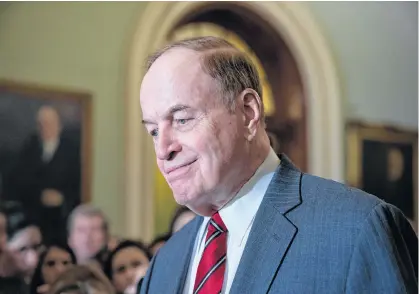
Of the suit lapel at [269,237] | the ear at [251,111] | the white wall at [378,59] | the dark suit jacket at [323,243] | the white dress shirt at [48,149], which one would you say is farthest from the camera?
the white wall at [378,59]

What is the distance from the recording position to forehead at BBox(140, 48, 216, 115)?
4.25 ft

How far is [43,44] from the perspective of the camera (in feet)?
7.81

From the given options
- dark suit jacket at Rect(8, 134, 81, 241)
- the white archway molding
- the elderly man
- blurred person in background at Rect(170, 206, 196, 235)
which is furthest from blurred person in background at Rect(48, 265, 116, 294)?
the elderly man

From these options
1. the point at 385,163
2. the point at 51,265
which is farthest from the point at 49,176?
the point at 385,163

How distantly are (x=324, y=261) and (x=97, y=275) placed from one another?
4.48ft

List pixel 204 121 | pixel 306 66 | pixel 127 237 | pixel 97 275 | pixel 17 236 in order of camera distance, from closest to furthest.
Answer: pixel 204 121, pixel 17 236, pixel 97 275, pixel 127 237, pixel 306 66

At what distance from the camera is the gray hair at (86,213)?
2.37m

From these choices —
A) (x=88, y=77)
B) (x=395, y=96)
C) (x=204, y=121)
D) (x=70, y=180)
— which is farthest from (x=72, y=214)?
(x=395, y=96)

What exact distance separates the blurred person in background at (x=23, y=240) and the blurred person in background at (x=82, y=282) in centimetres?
11

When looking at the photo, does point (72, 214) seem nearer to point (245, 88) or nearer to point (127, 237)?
point (127, 237)

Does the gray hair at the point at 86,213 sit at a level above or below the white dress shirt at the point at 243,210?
below

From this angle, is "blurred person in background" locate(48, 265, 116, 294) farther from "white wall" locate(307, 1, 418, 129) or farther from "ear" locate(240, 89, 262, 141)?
"white wall" locate(307, 1, 418, 129)

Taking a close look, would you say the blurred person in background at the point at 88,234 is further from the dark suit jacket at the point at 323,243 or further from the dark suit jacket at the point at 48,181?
the dark suit jacket at the point at 323,243

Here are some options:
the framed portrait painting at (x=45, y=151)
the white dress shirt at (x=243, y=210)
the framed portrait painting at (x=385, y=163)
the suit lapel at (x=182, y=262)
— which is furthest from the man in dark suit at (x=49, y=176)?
the framed portrait painting at (x=385, y=163)
